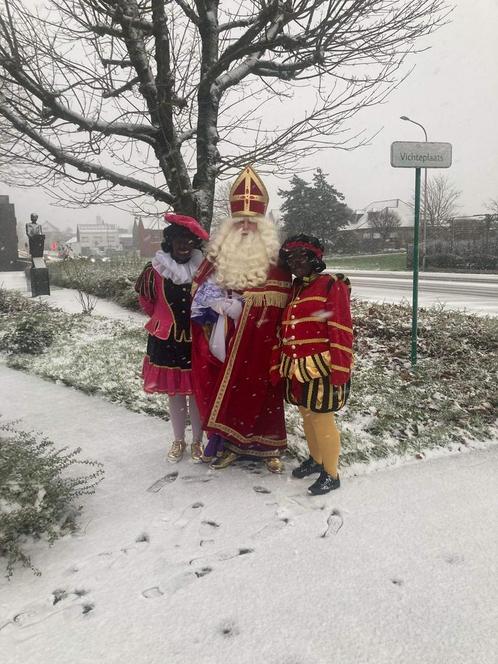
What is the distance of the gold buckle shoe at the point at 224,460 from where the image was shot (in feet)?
11.1

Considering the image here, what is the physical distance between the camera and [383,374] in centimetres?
520

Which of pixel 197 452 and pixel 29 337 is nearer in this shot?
pixel 197 452

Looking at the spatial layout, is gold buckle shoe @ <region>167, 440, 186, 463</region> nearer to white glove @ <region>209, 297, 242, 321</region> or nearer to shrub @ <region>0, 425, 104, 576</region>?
shrub @ <region>0, 425, 104, 576</region>

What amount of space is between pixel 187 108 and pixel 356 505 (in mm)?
3865

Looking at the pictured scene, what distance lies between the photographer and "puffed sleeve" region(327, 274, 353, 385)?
278 centimetres

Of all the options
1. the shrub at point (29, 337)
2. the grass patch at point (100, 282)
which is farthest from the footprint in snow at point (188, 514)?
the grass patch at point (100, 282)

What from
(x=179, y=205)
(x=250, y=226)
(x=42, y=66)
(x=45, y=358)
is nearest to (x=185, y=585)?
(x=250, y=226)

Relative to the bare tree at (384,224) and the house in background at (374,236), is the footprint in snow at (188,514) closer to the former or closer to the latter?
the house in background at (374,236)

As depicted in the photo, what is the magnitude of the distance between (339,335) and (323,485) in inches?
38.2

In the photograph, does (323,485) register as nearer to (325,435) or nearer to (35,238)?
(325,435)

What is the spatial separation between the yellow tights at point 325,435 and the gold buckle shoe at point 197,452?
890mm

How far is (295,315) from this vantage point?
291cm

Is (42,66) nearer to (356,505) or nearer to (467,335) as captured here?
(356,505)

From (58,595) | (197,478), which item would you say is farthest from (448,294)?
(58,595)
